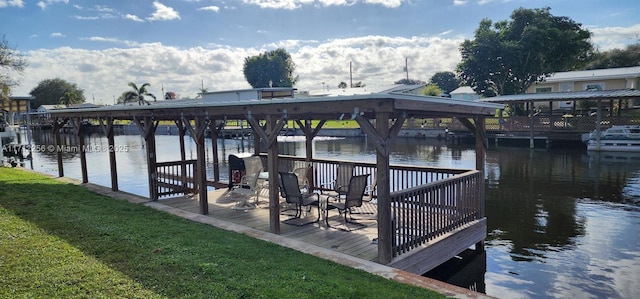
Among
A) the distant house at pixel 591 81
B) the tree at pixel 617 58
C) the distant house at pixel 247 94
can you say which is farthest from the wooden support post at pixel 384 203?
the tree at pixel 617 58

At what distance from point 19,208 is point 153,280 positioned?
5.22m

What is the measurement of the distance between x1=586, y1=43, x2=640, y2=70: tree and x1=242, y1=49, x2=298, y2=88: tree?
151ft

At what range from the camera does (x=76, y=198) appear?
362 inches

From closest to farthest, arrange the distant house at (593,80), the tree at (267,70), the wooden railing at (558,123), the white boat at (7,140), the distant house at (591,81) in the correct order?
the white boat at (7,140)
the wooden railing at (558,123)
the distant house at (593,80)
the distant house at (591,81)
the tree at (267,70)

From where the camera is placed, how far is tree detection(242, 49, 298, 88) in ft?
241

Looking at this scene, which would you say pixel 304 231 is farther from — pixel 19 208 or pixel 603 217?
pixel 603 217

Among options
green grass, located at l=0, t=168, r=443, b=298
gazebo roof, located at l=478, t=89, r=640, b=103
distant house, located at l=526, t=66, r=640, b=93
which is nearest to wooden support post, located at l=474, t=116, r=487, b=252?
green grass, located at l=0, t=168, r=443, b=298

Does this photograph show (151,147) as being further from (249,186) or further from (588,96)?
(588,96)

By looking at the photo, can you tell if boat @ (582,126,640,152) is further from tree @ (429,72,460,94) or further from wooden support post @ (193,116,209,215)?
tree @ (429,72,460,94)

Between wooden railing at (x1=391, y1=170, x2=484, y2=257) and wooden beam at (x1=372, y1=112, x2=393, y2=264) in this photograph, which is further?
wooden railing at (x1=391, y1=170, x2=484, y2=257)

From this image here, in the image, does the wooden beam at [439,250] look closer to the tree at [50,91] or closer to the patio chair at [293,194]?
the patio chair at [293,194]

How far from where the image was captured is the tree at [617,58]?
43500 mm

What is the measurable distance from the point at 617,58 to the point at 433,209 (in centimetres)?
5025

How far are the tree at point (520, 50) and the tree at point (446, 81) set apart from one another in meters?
34.7
